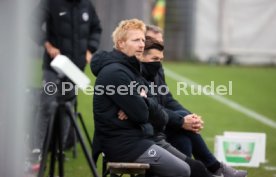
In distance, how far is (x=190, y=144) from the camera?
646 cm

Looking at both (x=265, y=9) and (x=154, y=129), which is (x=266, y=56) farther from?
(x=154, y=129)

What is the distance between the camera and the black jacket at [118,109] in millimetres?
Result: 5570

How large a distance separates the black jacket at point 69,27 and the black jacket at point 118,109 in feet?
7.44

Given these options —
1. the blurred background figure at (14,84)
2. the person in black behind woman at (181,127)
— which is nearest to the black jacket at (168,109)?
the person in black behind woman at (181,127)

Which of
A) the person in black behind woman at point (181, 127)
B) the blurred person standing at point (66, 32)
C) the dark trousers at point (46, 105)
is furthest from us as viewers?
the blurred person standing at point (66, 32)

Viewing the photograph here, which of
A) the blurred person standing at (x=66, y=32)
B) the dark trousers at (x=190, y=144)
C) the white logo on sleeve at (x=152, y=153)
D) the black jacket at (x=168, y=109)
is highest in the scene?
the blurred person standing at (x=66, y=32)

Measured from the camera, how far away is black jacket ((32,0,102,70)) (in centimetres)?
790

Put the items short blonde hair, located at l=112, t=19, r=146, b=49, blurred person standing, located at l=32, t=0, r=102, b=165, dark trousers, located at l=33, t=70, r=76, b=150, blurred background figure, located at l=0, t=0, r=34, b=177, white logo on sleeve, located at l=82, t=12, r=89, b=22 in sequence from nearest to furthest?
blurred background figure, located at l=0, t=0, r=34, b=177
short blonde hair, located at l=112, t=19, r=146, b=49
dark trousers, located at l=33, t=70, r=76, b=150
blurred person standing, located at l=32, t=0, r=102, b=165
white logo on sleeve, located at l=82, t=12, r=89, b=22

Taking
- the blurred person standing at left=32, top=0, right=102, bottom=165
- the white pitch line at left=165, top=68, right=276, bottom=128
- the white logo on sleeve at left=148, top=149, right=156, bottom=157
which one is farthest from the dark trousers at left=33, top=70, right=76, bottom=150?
the white pitch line at left=165, top=68, right=276, bottom=128

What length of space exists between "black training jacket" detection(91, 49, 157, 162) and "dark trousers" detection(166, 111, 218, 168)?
2.46 ft

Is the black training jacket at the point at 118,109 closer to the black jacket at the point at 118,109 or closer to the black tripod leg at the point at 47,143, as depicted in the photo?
the black jacket at the point at 118,109

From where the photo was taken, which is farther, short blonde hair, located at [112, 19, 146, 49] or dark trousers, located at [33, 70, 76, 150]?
dark trousers, located at [33, 70, 76, 150]

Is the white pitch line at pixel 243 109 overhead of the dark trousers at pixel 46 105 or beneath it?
beneath

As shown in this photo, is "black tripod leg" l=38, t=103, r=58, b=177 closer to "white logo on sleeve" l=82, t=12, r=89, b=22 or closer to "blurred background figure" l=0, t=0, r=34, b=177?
"blurred background figure" l=0, t=0, r=34, b=177
